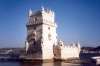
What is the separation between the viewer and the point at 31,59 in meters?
51.0

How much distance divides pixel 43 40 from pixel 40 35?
181 centimetres

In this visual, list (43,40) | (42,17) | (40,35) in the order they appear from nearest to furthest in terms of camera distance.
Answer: (43,40), (40,35), (42,17)

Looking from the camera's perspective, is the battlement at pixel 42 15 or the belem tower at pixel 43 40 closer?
the belem tower at pixel 43 40

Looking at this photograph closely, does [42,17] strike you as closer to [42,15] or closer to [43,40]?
[42,15]

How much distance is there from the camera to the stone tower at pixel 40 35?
50156mm

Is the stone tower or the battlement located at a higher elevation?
the battlement

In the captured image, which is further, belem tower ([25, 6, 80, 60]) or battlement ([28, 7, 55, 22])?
battlement ([28, 7, 55, 22])

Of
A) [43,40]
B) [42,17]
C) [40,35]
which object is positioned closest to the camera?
[43,40]

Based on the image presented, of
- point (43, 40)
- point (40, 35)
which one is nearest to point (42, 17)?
point (40, 35)

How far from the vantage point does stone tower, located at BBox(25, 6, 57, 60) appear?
165 feet

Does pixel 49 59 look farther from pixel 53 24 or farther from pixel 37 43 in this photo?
pixel 53 24

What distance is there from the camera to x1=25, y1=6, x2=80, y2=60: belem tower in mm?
50281

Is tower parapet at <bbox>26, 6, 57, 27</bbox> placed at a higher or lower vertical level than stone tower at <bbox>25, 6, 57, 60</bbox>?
higher

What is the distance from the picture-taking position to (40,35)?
51.2m
